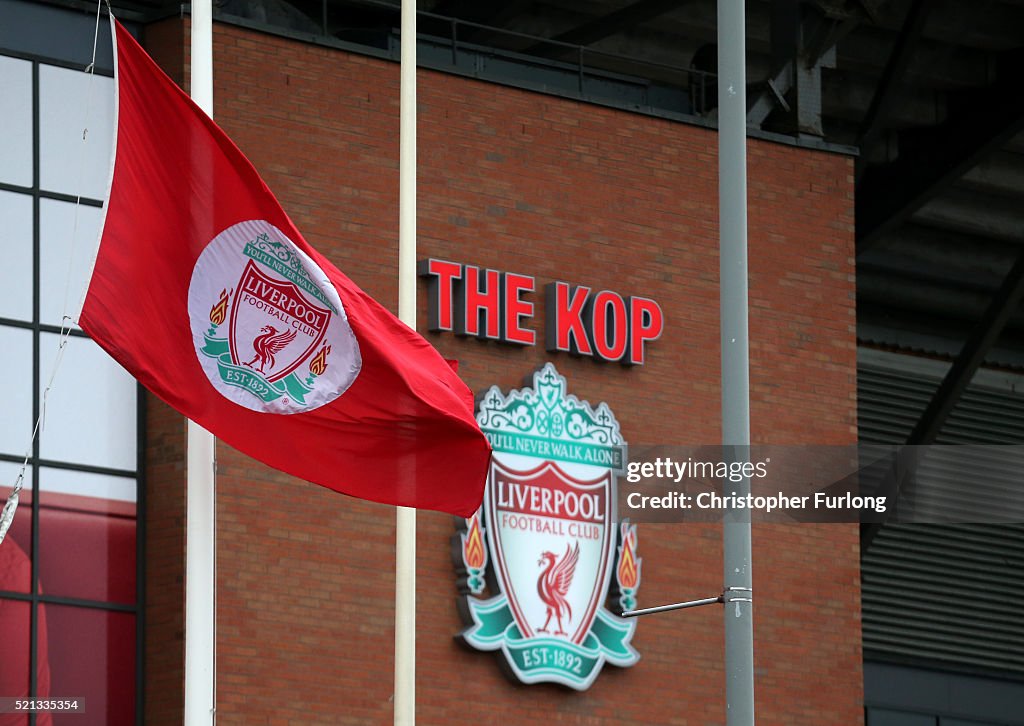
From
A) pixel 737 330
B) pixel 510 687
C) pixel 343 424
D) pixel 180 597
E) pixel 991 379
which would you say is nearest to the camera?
pixel 343 424

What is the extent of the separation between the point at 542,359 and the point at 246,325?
9.72m

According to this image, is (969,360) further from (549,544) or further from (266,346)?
(266,346)

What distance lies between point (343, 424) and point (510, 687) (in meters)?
8.95

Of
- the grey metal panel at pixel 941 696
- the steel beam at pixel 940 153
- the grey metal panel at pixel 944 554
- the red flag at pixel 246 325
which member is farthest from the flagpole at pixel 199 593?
the grey metal panel at pixel 944 554

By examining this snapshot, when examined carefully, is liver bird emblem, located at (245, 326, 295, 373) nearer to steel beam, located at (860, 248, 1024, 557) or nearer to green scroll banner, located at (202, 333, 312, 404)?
green scroll banner, located at (202, 333, 312, 404)

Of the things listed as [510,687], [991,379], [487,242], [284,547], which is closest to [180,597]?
[284,547]

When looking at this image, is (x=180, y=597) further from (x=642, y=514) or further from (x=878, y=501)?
(x=878, y=501)

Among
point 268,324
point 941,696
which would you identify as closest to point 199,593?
point 268,324

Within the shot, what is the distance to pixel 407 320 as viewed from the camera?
13953 millimetres

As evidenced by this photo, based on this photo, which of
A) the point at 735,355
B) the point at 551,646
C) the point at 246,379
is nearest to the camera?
the point at 246,379

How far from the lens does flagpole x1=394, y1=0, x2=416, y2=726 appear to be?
44.5ft

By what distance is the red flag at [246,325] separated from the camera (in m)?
11.0

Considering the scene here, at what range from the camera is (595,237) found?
2145 cm

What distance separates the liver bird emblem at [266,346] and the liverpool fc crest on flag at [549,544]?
854cm
